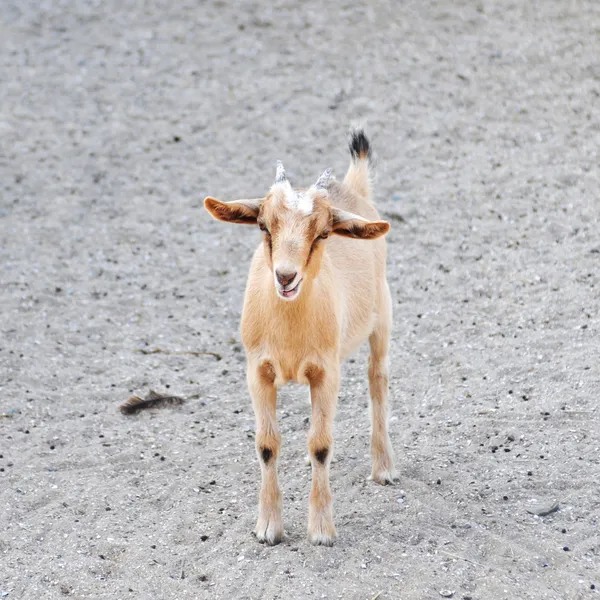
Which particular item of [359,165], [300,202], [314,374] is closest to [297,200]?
[300,202]

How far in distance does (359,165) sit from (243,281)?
2761mm

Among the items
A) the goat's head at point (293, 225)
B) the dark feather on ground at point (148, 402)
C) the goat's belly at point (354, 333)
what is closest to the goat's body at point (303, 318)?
the goat's belly at point (354, 333)

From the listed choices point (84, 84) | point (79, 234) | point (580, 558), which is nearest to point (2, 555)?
point (580, 558)

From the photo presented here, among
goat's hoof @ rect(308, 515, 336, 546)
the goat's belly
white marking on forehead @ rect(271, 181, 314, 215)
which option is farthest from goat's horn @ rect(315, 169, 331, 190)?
goat's hoof @ rect(308, 515, 336, 546)

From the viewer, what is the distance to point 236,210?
189 inches

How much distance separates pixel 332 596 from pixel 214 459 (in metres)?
1.81

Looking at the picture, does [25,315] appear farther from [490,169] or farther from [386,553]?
[490,169]

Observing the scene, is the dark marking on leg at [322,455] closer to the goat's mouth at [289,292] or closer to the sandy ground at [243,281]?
the sandy ground at [243,281]

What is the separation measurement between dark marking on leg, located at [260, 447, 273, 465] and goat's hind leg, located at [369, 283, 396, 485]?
98cm

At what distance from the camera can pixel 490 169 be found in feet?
34.2

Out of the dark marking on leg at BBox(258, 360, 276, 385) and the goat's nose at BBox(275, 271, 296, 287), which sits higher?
the goat's nose at BBox(275, 271, 296, 287)

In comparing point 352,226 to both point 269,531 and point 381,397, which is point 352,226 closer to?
point 381,397

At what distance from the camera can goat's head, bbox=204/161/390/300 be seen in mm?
4508

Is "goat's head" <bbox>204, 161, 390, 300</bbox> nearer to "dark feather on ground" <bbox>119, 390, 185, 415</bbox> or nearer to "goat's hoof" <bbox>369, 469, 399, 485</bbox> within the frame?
"goat's hoof" <bbox>369, 469, 399, 485</bbox>
